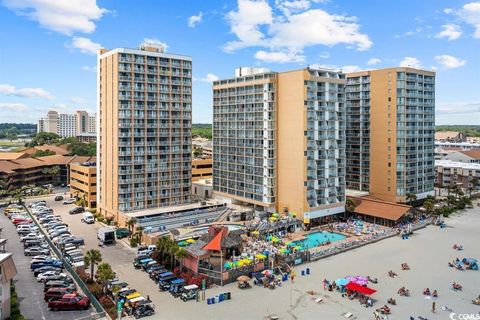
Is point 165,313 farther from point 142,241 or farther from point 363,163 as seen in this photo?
point 363,163

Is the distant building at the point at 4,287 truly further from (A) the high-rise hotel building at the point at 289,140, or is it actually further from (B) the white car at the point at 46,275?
(A) the high-rise hotel building at the point at 289,140

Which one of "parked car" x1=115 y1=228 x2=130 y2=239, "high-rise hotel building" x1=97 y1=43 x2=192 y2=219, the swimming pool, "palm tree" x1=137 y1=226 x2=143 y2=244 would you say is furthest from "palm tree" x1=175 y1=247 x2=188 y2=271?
"high-rise hotel building" x1=97 y1=43 x2=192 y2=219

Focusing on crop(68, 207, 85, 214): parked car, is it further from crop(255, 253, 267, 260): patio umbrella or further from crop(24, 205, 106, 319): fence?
crop(255, 253, 267, 260): patio umbrella

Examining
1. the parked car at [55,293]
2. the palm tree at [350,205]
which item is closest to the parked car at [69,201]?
the parked car at [55,293]

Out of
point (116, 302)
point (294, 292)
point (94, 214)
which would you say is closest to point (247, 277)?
point (294, 292)

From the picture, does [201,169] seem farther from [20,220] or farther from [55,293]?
[55,293]

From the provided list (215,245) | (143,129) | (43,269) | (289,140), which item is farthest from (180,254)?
(289,140)
